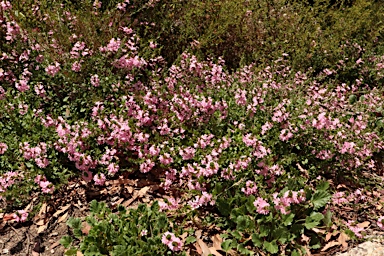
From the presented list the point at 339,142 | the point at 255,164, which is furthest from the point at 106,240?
the point at 339,142

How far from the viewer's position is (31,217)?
329cm

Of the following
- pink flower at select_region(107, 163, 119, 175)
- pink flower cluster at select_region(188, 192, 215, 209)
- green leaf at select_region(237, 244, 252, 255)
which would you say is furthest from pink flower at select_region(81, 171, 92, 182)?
green leaf at select_region(237, 244, 252, 255)

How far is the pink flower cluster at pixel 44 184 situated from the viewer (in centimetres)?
313

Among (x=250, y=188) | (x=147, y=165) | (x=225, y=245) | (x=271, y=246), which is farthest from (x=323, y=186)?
(x=147, y=165)

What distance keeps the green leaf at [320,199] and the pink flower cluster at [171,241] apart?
1.28m

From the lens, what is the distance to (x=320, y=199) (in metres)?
3.14

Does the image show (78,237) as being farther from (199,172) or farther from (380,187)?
(380,187)

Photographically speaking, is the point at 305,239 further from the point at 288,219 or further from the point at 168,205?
the point at 168,205

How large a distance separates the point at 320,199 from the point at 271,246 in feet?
2.09

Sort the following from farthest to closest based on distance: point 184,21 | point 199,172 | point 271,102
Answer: point 184,21 < point 271,102 < point 199,172

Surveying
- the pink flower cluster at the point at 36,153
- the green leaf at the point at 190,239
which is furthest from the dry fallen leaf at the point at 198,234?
the pink flower cluster at the point at 36,153

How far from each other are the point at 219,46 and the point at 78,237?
3588 millimetres

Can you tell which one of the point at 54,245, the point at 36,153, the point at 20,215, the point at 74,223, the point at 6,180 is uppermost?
the point at 36,153

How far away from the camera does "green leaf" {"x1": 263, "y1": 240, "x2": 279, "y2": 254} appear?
2.88 meters
